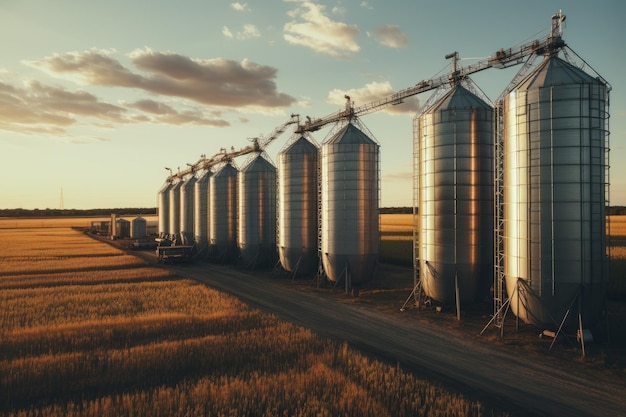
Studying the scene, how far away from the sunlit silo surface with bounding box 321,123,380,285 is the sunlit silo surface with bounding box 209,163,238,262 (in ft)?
66.6

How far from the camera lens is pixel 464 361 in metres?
15.8

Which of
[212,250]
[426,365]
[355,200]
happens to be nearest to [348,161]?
[355,200]

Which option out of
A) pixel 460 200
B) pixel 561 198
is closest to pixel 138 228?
pixel 460 200

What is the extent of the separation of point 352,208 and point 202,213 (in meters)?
29.7

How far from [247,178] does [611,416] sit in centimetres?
3659

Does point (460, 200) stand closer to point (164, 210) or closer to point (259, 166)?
point (259, 166)

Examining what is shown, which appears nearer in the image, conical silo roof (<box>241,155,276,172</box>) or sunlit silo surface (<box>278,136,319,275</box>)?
sunlit silo surface (<box>278,136,319,275</box>)

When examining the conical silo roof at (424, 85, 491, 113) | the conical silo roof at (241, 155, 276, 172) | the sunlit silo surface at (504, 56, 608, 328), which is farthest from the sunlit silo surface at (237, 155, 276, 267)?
the sunlit silo surface at (504, 56, 608, 328)

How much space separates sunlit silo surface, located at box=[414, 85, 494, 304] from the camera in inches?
893

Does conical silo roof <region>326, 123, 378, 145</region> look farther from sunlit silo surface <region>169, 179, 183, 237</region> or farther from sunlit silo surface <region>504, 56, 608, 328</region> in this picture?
sunlit silo surface <region>169, 179, 183, 237</region>

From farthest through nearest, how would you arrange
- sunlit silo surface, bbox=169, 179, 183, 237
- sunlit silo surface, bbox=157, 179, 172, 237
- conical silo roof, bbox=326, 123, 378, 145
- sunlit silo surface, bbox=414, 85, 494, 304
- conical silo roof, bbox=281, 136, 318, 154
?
sunlit silo surface, bbox=157, 179, 172, 237 → sunlit silo surface, bbox=169, 179, 183, 237 → conical silo roof, bbox=281, 136, 318, 154 → conical silo roof, bbox=326, 123, 378, 145 → sunlit silo surface, bbox=414, 85, 494, 304

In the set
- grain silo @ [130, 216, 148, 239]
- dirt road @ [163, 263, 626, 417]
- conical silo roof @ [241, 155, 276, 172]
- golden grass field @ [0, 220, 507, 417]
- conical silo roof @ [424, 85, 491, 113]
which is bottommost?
dirt road @ [163, 263, 626, 417]

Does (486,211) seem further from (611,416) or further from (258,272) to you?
(258,272)

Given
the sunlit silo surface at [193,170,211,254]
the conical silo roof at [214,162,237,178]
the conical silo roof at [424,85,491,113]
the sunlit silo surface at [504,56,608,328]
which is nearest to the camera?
the sunlit silo surface at [504,56,608,328]
